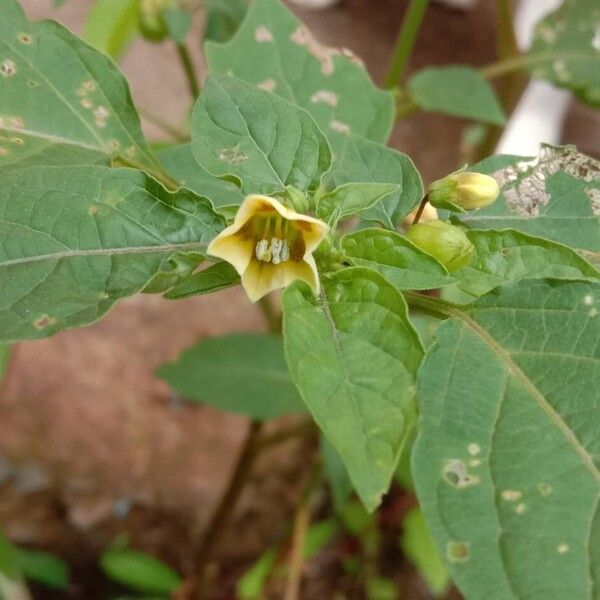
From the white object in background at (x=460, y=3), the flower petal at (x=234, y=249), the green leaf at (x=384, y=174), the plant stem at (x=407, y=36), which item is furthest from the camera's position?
the white object in background at (x=460, y=3)

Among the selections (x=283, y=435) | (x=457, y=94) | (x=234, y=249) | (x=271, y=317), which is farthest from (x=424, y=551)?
(x=234, y=249)

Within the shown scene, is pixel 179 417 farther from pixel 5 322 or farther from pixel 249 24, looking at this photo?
pixel 5 322

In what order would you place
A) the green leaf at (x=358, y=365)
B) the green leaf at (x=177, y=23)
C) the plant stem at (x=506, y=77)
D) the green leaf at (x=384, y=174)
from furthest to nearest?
the plant stem at (x=506, y=77), the green leaf at (x=177, y=23), the green leaf at (x=384, y=174), the green leaf at (x=358, y=365)

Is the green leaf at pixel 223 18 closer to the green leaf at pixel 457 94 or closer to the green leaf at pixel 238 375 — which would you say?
the green leaf at pixel 457 94

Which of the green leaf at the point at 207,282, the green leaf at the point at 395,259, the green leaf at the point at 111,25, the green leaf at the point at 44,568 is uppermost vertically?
the green leaf at the point at 395,259

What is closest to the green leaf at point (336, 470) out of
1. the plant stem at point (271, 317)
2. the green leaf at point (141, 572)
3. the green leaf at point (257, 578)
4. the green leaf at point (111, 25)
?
the plant stem at point (271, 317)

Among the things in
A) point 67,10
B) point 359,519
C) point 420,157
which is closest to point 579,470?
point 359,519
